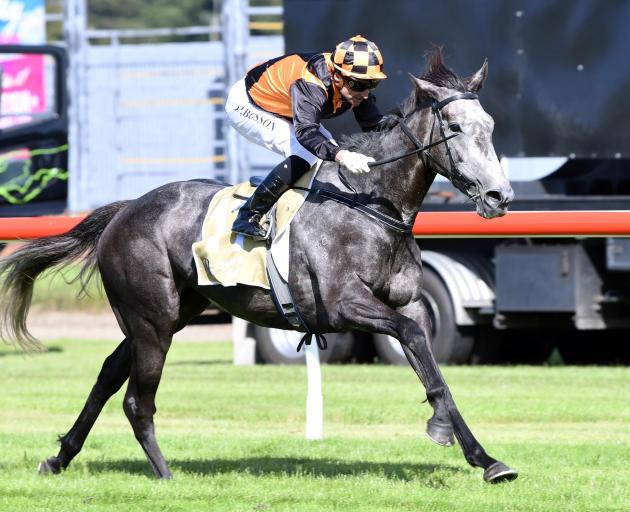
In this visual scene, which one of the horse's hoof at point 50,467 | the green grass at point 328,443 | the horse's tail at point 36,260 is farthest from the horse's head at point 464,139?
the horse's hoof at point 50,467

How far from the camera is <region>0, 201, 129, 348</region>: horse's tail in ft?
25.4

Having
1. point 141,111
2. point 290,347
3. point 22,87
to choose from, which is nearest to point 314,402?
point 290,347

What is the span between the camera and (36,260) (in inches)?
307

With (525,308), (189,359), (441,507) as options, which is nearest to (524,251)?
(525,308)

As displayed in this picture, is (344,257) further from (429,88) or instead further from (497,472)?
(497,472)

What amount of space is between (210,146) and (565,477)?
38.5 ft

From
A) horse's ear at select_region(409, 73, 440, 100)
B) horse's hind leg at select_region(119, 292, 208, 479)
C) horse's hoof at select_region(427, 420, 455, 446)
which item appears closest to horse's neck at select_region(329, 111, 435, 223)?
horse's ear at select_region(409, 73, 440, 100)

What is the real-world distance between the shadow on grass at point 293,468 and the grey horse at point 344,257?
34 centimetres

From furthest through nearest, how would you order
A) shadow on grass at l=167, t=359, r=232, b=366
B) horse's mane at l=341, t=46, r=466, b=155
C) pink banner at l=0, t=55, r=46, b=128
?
pink banner at l=0, t=55, r=46, b=128, shadow on grass at l=167, t=359, r=232, b=366, horse's mane at l=341, t=46, r=466, b=155

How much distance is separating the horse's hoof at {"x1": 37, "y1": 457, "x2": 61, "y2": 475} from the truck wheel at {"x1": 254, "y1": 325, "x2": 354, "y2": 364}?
605 centimetres

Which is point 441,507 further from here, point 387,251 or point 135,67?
point 135,67

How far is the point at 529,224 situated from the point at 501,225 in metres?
0.16

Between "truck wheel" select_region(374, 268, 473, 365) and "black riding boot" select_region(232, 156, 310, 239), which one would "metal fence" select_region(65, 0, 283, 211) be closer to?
"truck wheel" select_region(374, 268, 473, 365)

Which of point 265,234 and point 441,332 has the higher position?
point 265,234
